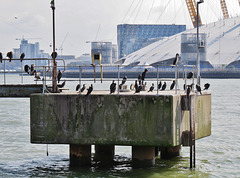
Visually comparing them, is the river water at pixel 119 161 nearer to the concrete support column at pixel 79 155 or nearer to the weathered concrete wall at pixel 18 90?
the concrete support column at pixel 79 155

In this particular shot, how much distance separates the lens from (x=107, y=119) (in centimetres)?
1906

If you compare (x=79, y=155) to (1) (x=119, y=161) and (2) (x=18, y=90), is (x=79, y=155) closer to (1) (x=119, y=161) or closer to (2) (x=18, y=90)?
(1) (x=119, y=161)

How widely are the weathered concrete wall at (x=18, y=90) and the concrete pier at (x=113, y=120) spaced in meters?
1.70

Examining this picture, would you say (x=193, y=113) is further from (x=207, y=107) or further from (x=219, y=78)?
(x=219, y=78)

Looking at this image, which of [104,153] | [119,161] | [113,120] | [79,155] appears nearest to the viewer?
[113,120]

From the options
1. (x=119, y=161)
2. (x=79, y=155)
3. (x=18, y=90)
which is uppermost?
(x=18, y=90)

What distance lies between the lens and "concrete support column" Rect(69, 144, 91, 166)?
20.3 m

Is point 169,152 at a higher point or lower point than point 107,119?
lower

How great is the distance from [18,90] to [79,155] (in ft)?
12.6

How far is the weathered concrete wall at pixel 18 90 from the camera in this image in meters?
21.5

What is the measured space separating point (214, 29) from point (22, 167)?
579 ft

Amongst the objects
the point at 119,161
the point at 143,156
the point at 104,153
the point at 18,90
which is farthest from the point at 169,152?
the point at 18,90

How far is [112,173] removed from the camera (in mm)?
20547

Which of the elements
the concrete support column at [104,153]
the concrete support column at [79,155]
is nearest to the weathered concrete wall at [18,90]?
the concrete support column at [79,155]
